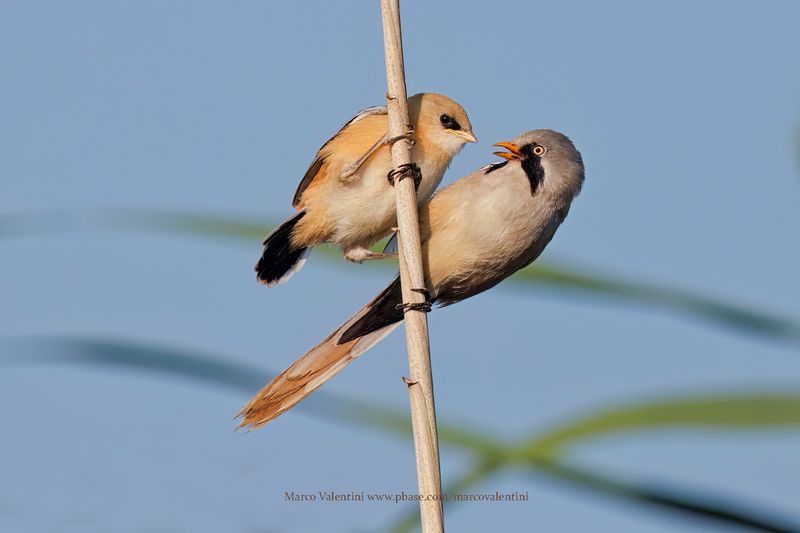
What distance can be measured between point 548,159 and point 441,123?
0.48m

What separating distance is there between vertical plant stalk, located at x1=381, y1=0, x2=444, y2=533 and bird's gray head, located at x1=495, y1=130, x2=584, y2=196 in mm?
850

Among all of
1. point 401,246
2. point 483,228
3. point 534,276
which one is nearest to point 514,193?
point 483,228

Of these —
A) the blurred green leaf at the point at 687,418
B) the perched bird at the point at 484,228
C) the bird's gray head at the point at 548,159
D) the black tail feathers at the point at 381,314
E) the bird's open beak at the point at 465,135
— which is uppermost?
the bird's open beak at the point at 465,135

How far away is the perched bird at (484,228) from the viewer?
11.8 feet

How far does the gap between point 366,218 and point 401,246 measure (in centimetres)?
115

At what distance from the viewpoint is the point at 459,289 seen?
12.6 feet

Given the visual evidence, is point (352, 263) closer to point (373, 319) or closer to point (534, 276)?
point (373, 319)

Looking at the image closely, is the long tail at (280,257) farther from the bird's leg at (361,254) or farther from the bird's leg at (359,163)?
the bird's leg at (359,163)

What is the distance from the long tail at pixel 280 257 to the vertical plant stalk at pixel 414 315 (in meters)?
1.12

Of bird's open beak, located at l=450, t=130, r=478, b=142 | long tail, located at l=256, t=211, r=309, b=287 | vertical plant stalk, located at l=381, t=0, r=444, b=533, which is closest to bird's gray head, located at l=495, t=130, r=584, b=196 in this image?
bird's open beak, located at l=450, t=130, r=478, b=142

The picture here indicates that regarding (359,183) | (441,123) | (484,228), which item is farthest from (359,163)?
(484,228)

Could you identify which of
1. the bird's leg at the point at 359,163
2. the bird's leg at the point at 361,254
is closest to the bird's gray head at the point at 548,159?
the bird's leg at the point at 359,163

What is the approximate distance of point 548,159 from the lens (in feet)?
12.2

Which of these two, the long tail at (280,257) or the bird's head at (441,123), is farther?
the long tail at (280,257)
